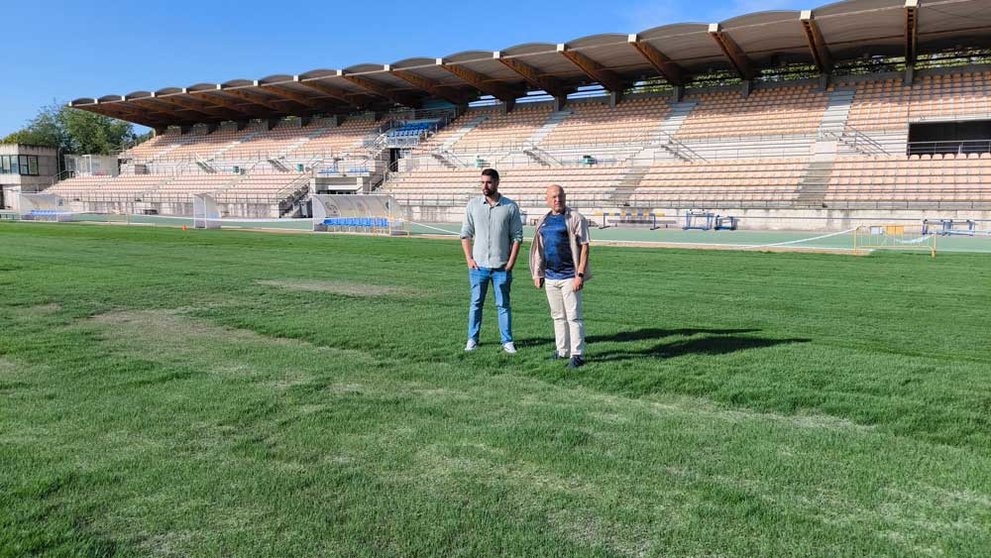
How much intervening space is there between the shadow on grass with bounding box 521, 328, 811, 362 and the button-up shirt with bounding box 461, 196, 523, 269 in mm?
1069

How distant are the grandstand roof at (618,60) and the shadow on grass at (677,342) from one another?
3129 centimetres

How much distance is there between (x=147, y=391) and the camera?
5.45 meters

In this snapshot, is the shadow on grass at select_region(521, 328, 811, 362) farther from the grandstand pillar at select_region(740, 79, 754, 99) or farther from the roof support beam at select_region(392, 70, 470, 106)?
the roof support beam at select_region(392, 70, 470, 106)

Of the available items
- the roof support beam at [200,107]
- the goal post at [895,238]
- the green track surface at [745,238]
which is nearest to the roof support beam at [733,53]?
the green track surface at [745,238]

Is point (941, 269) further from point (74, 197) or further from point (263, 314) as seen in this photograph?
point (74, 197)

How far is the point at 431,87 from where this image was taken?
50844 mm

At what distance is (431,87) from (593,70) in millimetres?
13196

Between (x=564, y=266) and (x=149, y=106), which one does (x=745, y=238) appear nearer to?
(x=564, y=266)

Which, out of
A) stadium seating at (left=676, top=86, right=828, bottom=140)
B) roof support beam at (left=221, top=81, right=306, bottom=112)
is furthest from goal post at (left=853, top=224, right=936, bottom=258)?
roof support beam at (left=221, top=81, right=306, bottom=112)

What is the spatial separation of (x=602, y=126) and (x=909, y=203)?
19.7m

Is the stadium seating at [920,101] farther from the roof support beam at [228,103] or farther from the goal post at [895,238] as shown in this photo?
the roof support beam at [228,103]

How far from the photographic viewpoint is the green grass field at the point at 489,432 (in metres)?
3.19

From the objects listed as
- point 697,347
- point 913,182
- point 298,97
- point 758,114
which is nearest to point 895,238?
point 913,182

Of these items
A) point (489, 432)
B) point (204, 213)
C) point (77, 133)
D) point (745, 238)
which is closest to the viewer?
point (489, 432)
